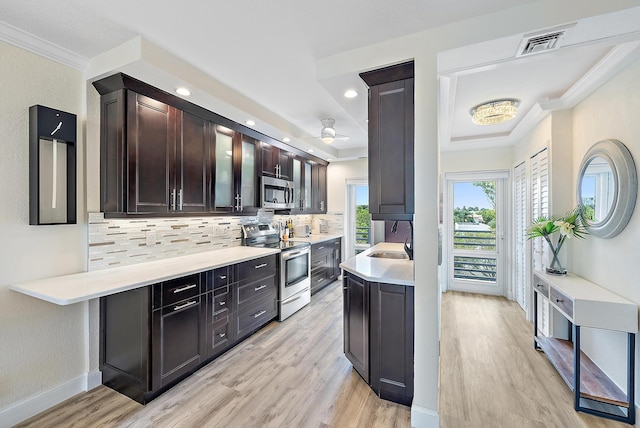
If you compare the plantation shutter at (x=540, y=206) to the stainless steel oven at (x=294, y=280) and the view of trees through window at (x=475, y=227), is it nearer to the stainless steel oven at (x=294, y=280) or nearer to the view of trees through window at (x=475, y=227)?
the view of trees through window at (x=475, y=227)

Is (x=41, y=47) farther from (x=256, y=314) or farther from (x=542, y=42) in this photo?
(x=542, y=42)

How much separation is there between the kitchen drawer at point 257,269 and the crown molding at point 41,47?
217cm

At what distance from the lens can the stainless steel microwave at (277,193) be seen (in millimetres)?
3863

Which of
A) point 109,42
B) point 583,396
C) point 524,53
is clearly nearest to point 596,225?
point 583,396

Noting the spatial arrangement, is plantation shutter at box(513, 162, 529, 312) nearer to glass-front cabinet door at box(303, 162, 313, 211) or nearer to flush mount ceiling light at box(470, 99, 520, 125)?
flush mount ceiling light at box(470, 99, 520, 125)

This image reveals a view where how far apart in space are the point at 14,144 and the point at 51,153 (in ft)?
0.65

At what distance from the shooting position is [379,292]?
214cm

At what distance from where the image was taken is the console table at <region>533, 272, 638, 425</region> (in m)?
1.88

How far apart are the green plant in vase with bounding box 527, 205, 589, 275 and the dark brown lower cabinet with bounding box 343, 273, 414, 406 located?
1709 mm

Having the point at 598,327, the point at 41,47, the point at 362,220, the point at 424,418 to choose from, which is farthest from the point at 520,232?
the point at 41,47

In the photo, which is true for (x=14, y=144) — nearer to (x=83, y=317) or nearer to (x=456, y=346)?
(x=83, y=317)

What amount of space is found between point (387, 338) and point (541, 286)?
1.79 m

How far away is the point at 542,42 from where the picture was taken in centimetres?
173

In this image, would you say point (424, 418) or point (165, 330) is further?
point (165, 330)
